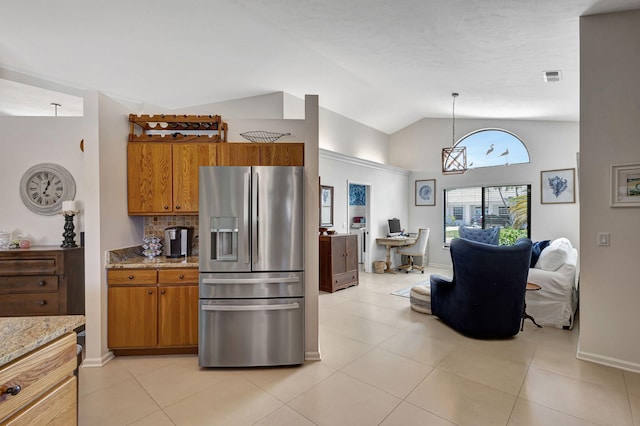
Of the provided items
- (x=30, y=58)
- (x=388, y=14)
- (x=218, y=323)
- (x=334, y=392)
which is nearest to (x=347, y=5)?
(x=388, y=14)

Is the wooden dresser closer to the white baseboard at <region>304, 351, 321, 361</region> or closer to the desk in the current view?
the white baseboard at <region>304, 351, 321, 361</region>

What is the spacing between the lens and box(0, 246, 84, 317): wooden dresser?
285cm

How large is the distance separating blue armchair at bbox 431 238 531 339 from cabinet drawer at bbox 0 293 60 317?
4228 mm

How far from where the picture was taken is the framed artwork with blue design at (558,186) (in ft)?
19.7

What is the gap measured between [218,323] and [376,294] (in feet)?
10.7

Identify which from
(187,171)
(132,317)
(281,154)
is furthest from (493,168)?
(132,317)

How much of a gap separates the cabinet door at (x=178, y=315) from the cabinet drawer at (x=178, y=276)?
0.18 ft

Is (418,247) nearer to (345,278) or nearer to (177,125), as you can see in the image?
(345,278)

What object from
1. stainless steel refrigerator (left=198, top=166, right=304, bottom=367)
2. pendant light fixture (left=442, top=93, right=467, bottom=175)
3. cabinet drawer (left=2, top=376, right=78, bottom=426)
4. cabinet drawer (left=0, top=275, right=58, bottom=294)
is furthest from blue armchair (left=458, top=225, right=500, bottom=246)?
cabinet drawer (left=0, top=275, right=58, bottom=294)

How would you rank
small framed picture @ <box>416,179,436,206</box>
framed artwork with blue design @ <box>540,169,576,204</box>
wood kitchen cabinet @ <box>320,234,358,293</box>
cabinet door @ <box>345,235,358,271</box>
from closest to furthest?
wood kitchen cabinet @ <box>320,234,358,293</box>, cabinet door @ <box>345,235,358,271</box>, framed artwork with blue design @ <box>540,169,576,204</box>, small framed picture @ <box>416,179,436,206</box>

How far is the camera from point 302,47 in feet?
13.5

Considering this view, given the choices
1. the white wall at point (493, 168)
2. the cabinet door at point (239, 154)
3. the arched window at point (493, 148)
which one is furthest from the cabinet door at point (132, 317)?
the arched window at point (493, 148)

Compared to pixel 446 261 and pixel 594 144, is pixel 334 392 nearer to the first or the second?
pixel 594 144

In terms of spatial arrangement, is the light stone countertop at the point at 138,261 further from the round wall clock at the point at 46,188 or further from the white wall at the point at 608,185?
the white wall at the point at 608,185
